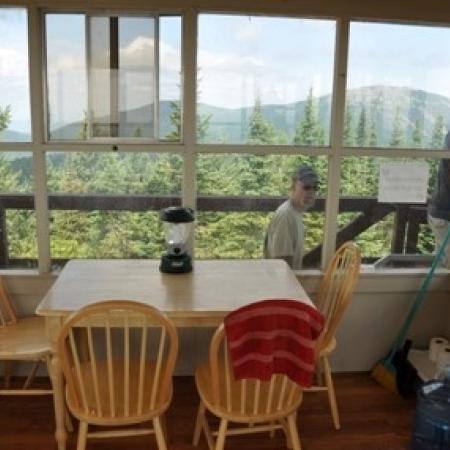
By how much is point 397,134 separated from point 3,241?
2.29 m

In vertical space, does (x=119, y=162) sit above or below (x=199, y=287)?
above

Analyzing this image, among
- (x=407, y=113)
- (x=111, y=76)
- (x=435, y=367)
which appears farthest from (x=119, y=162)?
(x=435, y=367)

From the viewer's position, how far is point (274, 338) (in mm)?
1755

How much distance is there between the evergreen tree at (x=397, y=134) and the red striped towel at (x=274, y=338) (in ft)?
4.71

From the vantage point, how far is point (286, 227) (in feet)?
9.25

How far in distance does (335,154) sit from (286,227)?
488mm

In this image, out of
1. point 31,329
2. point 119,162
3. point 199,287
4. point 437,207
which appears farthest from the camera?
point 437,207

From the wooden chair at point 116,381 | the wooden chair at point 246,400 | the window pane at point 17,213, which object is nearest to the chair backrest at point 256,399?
the wooden chair at point 246,400

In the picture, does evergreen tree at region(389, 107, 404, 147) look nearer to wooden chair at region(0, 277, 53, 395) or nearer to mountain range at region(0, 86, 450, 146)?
mountain range at region(0, 86, 450, 146)

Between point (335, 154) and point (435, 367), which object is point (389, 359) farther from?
point (335, 154)

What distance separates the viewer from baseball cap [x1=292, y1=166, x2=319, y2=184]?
Result: 9.14 feet

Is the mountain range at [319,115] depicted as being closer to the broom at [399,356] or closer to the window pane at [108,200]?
the window pane at [108,200]

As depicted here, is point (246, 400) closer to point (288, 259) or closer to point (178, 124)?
point (288, 259)

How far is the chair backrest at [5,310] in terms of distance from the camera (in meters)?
2.56
